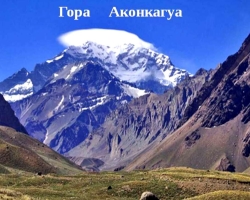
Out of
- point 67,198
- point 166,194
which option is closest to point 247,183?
point 166,194

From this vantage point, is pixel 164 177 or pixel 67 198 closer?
pixel 67 198

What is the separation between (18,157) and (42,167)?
10.3 meters

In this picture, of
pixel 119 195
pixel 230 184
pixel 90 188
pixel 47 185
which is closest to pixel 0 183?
pixel 47 185

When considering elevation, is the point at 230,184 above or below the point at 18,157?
below

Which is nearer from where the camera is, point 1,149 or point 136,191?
point 136,191

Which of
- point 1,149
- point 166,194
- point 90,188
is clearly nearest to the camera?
point 166,194

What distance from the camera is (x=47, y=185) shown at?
88.6 m

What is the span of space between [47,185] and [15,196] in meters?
34.0

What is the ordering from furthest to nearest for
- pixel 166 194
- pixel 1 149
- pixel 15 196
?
pixel 1 149 < pixel 166 194 < pixel 15 196

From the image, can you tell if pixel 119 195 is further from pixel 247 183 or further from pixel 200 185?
pixel 247 183

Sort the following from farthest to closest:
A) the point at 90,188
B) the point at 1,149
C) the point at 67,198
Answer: the point at 1,149
the point at 90,188
the point at 67,198

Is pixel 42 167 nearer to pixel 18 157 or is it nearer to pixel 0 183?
pixel 18 157

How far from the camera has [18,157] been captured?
156 meters

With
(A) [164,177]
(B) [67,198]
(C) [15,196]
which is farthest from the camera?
(A) [164,177]
